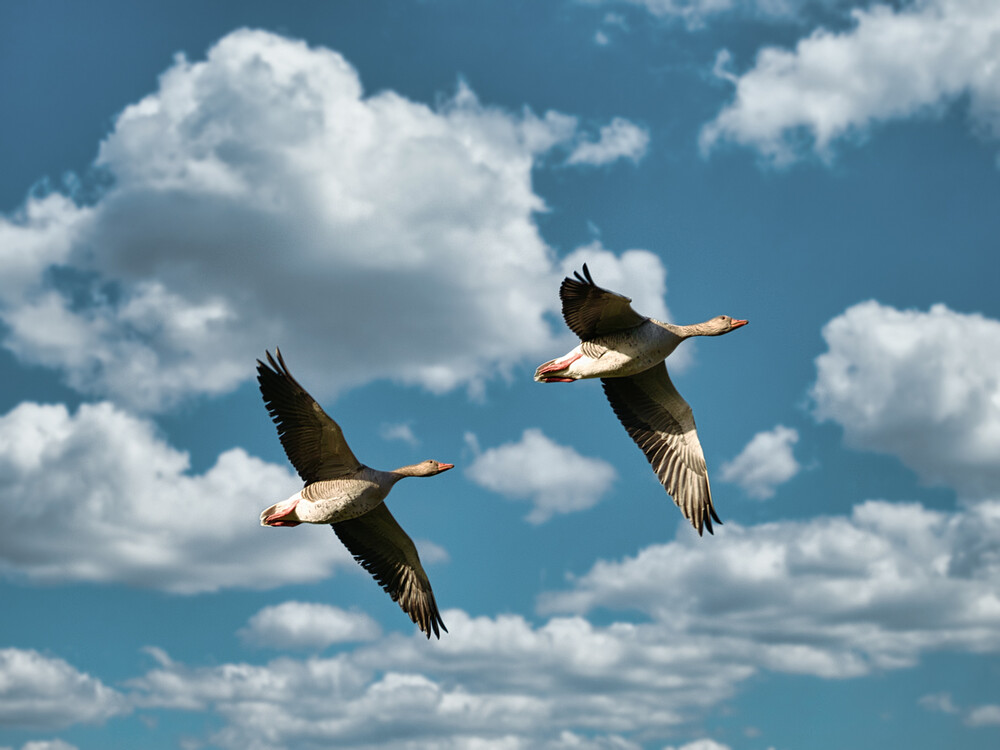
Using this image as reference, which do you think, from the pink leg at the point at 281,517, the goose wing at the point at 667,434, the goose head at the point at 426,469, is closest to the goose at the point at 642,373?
the goose wing at the point at 667,434

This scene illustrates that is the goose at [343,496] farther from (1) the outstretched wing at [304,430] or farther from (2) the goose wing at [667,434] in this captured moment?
(2) the goose wing at [667,434]

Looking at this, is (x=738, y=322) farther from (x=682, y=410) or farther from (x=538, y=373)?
(x=538, y=373)

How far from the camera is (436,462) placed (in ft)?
69.6

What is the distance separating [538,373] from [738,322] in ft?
14.0

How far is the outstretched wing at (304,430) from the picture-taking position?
19.0 meters

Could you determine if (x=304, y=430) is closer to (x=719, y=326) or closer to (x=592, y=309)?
(x=592, y=309)

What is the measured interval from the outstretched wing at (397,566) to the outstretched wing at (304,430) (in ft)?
7.29

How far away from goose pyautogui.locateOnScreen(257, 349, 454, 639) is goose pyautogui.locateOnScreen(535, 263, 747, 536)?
378 cm

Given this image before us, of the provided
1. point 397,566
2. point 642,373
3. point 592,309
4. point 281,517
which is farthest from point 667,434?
point 281,517

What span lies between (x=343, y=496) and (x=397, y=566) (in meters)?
3.09

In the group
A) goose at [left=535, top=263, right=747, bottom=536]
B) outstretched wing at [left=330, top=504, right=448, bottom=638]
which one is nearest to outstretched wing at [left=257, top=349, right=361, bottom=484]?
outstretched wing at [left=330, top=504, right=448, bottom=638]

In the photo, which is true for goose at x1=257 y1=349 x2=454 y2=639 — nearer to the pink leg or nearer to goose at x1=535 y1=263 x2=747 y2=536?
the pink leg

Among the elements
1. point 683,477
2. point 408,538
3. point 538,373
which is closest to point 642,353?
point 538,373

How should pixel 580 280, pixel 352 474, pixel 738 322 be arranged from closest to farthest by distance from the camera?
pixel 580 280
pixel 352 474
pixel 738 322
